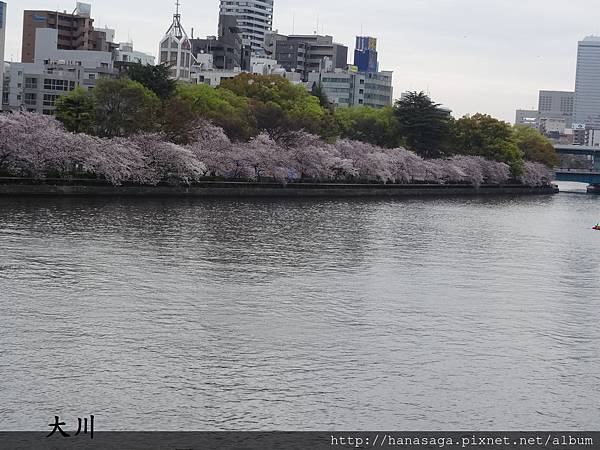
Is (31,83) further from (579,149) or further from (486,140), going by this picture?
(579,149)

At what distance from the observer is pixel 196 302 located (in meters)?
21.4

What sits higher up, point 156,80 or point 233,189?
point 156,80

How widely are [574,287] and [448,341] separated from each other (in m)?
9.22

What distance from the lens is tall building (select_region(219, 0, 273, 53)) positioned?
178m

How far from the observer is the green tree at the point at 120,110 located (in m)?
57.2

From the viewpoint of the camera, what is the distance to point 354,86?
137 m

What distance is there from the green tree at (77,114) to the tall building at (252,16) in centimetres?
12060

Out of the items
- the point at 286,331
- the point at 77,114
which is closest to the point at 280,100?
the point at 77,114

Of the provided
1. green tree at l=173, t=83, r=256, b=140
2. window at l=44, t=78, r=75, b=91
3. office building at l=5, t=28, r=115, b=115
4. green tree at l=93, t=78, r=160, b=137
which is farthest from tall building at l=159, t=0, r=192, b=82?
green tree at l=93, t=78, r=160, b=137

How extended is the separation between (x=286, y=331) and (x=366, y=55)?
136 m

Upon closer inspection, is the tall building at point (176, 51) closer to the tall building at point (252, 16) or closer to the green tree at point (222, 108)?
the tall building at point (252, 16)

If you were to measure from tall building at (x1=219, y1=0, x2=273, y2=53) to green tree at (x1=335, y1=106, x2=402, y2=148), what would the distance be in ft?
290

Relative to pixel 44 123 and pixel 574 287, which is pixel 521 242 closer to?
pixel 574 287

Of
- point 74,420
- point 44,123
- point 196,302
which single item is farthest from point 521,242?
point 74,420
